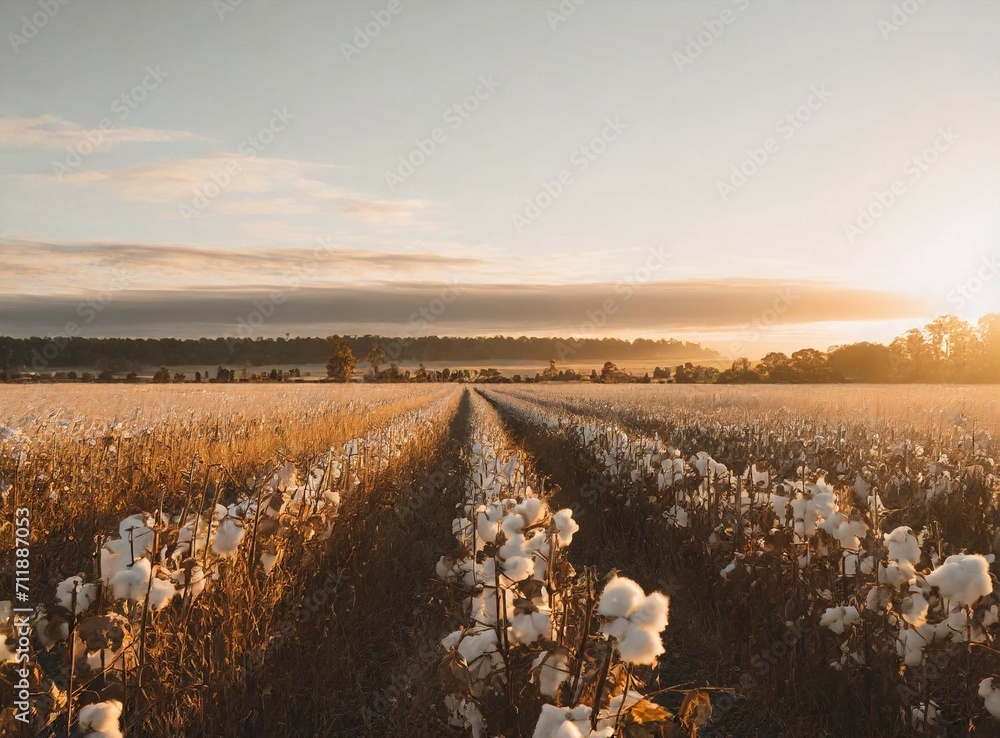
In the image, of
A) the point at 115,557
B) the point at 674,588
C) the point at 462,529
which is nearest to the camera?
the point at 115,557

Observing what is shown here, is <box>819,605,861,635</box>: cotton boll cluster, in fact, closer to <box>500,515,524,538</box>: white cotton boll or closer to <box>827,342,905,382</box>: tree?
Answer: <box>500,515,524,538</box>: white cotton boll

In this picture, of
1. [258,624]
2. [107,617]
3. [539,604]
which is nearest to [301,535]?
[258,624]

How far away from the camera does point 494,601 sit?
215cm

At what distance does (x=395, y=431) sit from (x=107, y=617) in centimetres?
1007

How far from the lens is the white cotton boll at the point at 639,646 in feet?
4.84

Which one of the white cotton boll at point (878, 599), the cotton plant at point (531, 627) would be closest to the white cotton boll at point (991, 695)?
the white cotton boll at point (878, 599)

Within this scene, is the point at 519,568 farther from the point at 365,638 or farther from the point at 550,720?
the point at 365,638

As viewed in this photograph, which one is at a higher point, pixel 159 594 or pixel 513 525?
pixel 513 525

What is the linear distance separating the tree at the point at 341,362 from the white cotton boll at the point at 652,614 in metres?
108

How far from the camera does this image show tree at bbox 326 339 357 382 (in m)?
109

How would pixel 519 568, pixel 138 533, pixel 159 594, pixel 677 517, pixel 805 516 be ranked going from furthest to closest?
pixel 677 517
pixel 805 516
pixel 138 533
pixel 159 594
pixel 519 568

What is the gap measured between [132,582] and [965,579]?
3.12 metres

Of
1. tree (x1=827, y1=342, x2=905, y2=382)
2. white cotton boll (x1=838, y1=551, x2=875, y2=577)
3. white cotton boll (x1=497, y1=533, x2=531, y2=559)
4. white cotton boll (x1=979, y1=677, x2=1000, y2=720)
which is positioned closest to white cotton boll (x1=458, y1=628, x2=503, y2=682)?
white cotton boll (x1=497, y1=533, x2=531, y2=559)

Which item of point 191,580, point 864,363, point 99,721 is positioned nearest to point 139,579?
point 191,580
